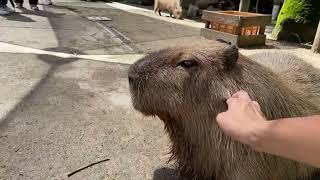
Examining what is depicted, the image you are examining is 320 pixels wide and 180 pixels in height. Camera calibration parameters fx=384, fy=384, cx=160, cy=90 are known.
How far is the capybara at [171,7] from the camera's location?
1101cm

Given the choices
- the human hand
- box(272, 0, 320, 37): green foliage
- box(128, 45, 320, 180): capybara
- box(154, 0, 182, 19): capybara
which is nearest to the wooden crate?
box(272, 0, 320, 37): green foliage

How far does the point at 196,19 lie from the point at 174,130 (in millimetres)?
9098

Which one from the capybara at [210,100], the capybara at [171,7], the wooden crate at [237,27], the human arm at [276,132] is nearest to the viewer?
the human arm at [276,132]

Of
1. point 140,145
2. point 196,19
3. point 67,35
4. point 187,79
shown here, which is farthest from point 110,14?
point 187,79

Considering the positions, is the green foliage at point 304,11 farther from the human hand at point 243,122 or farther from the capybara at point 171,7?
the human hand at point 243,122

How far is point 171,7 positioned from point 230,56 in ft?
30.3

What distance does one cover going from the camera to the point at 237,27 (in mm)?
7113

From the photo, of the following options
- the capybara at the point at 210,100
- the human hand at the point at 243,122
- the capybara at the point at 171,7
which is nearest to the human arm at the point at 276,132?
the human hand at the point at 243,122

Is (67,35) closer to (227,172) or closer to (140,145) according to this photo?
(140,145)

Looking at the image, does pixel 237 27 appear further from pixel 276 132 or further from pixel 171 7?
pixel 276 132

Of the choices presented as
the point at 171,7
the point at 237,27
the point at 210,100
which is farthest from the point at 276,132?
the point at 171,7

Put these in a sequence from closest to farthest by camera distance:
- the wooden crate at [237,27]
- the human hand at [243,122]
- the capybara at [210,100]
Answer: the human hand at [243,122] < the capybara at [210,100] < the wooden crate at [237,27]

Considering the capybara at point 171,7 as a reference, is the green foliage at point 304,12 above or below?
above

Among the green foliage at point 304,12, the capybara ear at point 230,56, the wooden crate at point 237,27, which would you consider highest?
the capybara ear at point 230,56
